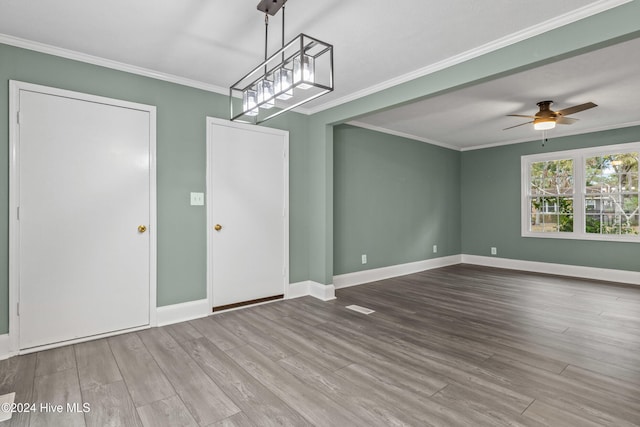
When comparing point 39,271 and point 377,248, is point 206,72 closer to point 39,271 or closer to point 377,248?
point 39,271

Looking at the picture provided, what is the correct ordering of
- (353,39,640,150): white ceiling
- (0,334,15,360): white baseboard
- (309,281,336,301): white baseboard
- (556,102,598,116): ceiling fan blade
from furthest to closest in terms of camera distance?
1. (309,281,336,301): white baseboard
2. (556,102,598,116): ceiling fan blade
3. (353,39,640,150): white ceiling
4. (0,334,15,360): white baseboard

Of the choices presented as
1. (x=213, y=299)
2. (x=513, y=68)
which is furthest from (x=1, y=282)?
(x=513, y=68)

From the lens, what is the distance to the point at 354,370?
93.2 inches

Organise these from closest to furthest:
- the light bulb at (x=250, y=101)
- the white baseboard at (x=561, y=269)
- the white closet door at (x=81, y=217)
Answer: the light bulb at (x=250, y=101), the white closet door at (x=81, y=217), the white baseboard at (x=561, y=269)

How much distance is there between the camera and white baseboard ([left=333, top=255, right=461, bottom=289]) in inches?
195

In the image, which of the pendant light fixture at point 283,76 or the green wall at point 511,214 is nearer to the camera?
the pendant light fixture at point 283,76

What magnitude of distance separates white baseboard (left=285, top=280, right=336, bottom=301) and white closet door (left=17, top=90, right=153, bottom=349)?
5.61ft

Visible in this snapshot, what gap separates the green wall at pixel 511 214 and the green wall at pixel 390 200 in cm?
31

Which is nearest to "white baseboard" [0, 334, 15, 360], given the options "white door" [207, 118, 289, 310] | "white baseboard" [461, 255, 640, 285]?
"white door" [207, 118, 289, 310]

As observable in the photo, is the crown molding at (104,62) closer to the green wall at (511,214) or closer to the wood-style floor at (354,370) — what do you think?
the wood-style floor at (354,370)

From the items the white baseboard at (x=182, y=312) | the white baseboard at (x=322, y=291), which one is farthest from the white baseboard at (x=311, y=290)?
the white baseboard at (x=182, y=312)

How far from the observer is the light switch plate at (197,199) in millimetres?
3473

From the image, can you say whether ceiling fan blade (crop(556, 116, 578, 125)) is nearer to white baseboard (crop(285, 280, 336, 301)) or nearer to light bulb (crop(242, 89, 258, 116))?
white baseboard (crop(285, 280, 336, 301))

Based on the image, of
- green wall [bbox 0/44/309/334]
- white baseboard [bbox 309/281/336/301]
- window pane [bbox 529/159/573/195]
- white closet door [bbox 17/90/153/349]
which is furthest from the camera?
window pane [bbox 529/159/573/195]
